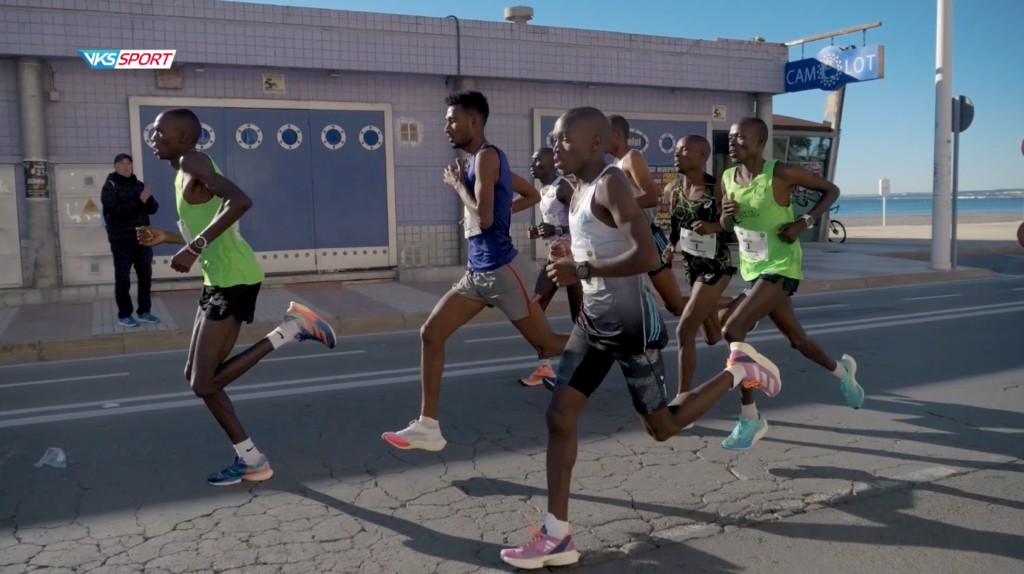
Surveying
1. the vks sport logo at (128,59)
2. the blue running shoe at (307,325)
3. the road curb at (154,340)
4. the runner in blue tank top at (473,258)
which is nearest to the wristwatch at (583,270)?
the runner in blue tank top at (473,258)

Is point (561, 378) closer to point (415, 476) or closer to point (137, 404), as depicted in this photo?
point (415, 476)

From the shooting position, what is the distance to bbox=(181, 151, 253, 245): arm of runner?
175 inches

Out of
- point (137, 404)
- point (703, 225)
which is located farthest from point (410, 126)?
point (703, 225)

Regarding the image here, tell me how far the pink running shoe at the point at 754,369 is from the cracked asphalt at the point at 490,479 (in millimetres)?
595

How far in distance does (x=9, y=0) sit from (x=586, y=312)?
37.1ft

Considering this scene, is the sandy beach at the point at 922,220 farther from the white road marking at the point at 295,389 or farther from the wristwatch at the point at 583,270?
the wristwatch at the point at 583,270

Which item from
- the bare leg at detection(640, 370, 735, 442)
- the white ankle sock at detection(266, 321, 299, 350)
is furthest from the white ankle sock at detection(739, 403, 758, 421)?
the white ankle sock at detection(266, 321, 299, 350)

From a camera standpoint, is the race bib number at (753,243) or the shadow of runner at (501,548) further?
the race bib number at (753,243)

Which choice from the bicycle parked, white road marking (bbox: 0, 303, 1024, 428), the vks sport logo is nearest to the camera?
white road marking (bbox: 0, 303, 1024, 428)

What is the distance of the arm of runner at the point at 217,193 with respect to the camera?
444 centimetres

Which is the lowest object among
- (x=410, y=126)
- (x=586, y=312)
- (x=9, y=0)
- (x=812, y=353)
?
(x=812, y=353)

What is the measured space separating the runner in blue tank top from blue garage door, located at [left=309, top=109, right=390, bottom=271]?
9595 millimetres

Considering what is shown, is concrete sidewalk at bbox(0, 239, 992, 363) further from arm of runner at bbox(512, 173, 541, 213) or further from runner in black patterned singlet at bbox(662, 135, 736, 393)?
runner in black patterned singlet at bbox(662, 135, 736, 393)

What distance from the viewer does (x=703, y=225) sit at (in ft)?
18.6
